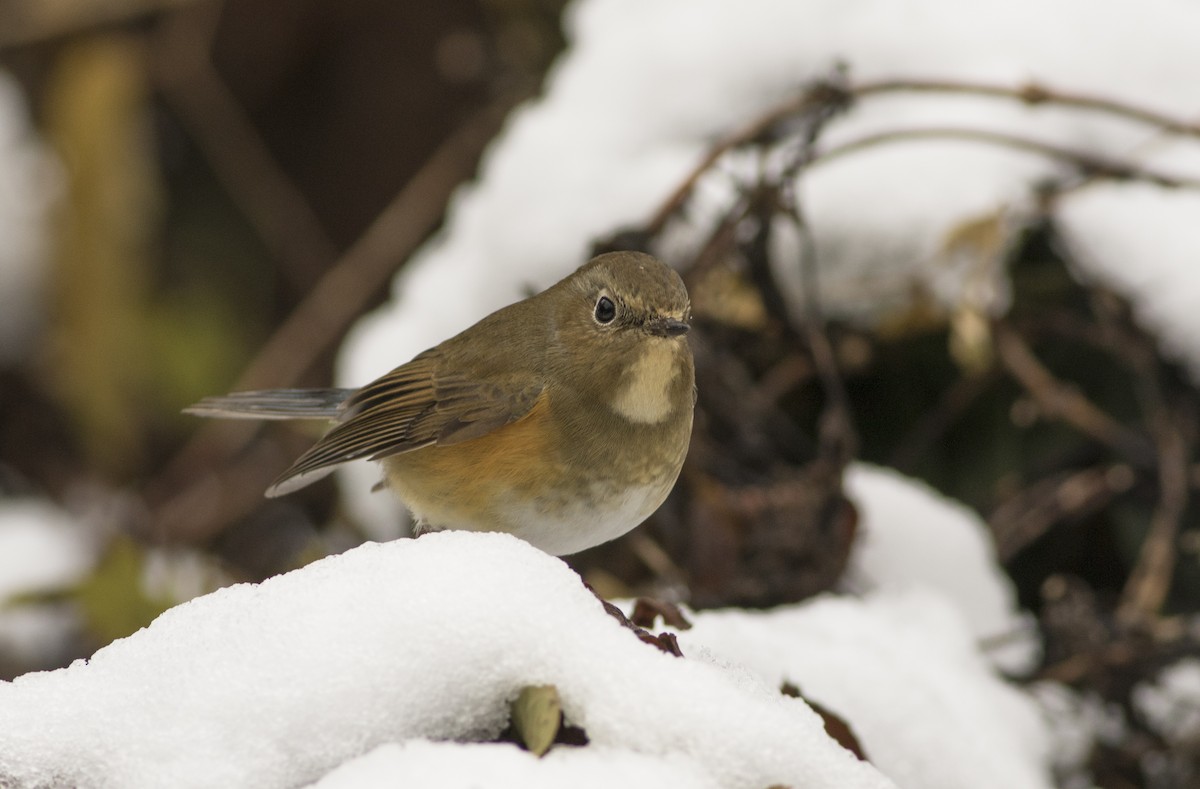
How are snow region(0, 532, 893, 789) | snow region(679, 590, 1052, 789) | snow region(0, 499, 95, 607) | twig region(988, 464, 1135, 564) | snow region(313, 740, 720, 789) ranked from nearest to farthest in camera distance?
snow region(313, 740, 720, 789) → snow region(0, 532, 893, 789) → snow region(679, 590, 1052, 789) → twig region(988, 464, 1135, 564) → snow region(0, 499, 95, 607)

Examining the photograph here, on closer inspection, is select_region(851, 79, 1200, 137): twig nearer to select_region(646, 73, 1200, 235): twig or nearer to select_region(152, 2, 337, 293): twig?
select_region(646, 73, 1200, 235): twig

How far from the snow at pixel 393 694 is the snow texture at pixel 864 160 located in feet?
6.74

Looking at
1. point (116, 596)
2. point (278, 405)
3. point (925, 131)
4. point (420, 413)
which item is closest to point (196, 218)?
point (116, 596)

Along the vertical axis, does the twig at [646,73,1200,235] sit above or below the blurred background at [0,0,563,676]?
below

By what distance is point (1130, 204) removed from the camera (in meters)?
3.86

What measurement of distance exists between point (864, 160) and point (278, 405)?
1851 millimetres

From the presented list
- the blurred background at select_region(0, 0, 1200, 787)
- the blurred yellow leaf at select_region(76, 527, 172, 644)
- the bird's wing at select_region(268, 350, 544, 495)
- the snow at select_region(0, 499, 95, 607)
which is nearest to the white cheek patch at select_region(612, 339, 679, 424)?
the bird's wing at select_region(268, 350, 544, 495)

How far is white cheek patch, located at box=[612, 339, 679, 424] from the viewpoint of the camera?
2748 mm

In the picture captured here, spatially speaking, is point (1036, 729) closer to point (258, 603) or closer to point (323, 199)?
point (258, 603)

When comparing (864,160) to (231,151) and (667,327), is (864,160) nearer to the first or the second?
(667,327)

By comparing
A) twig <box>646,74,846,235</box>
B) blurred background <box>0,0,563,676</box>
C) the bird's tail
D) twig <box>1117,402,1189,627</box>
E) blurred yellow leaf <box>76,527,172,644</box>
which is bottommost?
twig <box>1117,402,1189,627</box>

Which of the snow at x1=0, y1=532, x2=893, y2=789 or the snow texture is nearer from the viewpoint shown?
the snow at x1=0, y1=532, x2=893, y2=789

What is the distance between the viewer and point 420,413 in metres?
3.01

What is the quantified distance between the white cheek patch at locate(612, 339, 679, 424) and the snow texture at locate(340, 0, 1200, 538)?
1068mm
